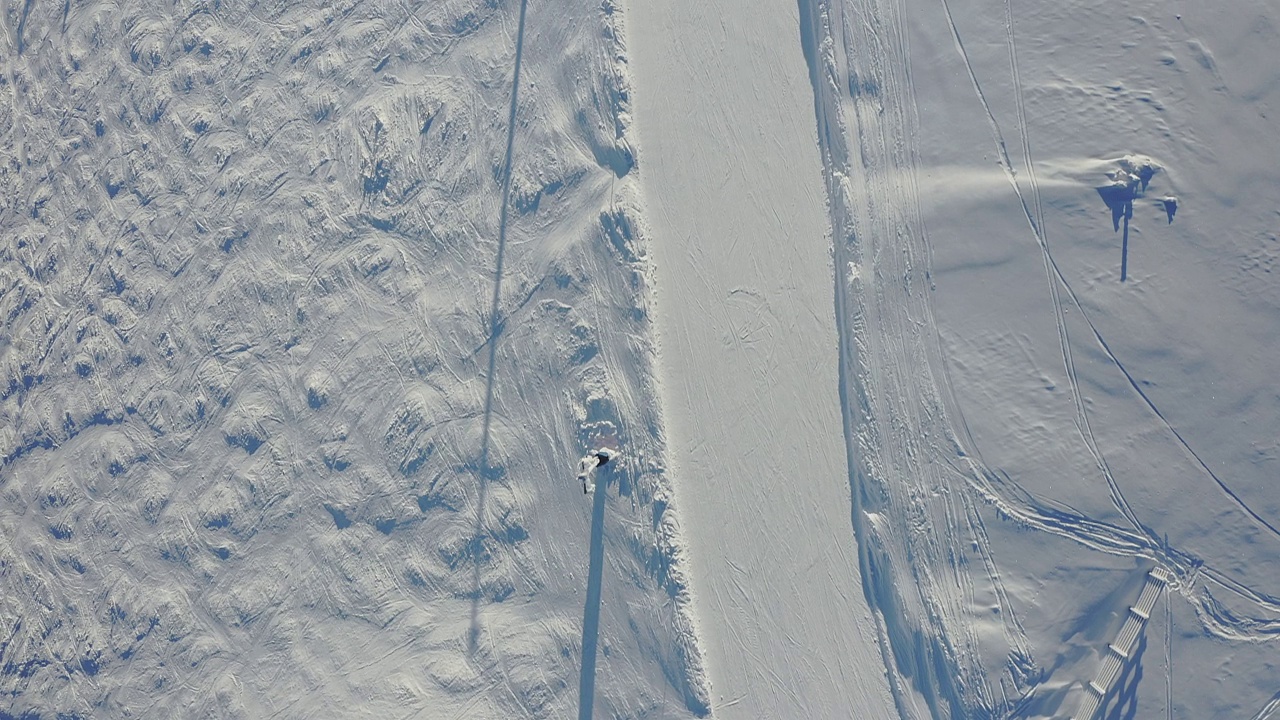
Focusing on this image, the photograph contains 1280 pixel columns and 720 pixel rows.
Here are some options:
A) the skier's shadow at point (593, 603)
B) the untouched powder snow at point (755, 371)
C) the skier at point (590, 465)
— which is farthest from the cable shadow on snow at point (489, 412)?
the untouched powder snow at point (755, 371)

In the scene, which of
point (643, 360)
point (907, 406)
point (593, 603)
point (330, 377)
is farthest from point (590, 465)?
point (907, 406)

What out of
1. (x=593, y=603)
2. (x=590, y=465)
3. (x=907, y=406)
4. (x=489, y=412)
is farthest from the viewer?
(x=489, y=412)

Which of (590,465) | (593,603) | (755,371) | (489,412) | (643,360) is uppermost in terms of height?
(643,360)

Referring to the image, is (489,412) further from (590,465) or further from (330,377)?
(330,377)

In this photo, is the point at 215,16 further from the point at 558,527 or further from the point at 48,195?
the point at 558,527

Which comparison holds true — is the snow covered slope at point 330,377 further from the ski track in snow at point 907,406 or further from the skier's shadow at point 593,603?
the ski track in snow at point 907,406

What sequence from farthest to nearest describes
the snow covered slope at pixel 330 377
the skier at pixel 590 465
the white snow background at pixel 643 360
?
the snow covered slope at pixel 330 377, the skier at pixel 590 465, the white snow background at pixel 643 360

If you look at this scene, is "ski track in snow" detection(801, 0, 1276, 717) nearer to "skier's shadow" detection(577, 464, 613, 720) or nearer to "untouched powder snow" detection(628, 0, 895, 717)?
"untouched powder snow" detection(628, 0, 895, 717)
